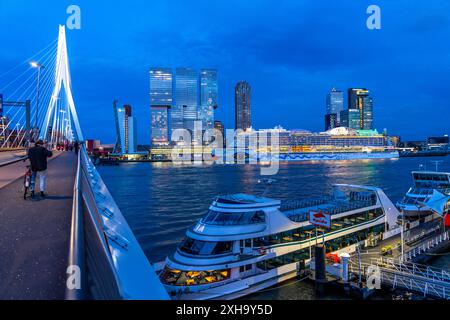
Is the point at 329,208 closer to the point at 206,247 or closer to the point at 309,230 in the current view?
the point at 309,230

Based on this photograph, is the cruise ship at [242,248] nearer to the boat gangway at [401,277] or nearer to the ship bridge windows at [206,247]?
the ship bridge windows at [206,247]

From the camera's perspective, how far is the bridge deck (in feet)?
7.44

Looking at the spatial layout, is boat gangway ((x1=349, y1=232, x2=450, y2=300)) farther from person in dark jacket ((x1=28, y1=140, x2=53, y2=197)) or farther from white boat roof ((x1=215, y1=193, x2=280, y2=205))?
person in dark jacket ((x1=28, y1=140, x2=53, y2=197))

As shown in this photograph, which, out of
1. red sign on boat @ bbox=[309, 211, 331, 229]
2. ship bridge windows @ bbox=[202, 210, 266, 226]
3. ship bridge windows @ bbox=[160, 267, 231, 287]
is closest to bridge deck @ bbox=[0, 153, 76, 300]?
ship bridge windows @ bbox=[160, 267, 231, 287]

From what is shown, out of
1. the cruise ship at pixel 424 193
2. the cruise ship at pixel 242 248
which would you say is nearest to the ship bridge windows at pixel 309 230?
the cruise ship at pixel 242 248

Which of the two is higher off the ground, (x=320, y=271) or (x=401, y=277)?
(x=320, y=271)

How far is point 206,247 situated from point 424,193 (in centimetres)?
2109

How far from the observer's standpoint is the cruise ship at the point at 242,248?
1241 centimetres

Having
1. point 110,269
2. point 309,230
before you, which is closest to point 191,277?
point 309,230

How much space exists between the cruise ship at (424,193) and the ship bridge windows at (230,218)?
13.5 m

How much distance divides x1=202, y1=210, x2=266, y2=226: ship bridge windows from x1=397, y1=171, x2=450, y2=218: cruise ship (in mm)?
13460

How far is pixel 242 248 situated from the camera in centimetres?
1369
